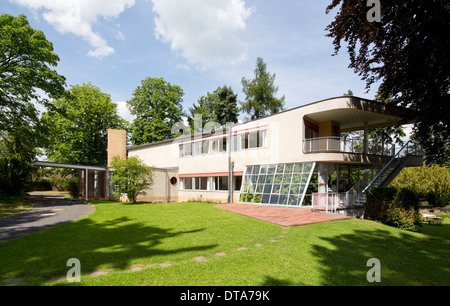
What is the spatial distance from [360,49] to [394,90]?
2581mm

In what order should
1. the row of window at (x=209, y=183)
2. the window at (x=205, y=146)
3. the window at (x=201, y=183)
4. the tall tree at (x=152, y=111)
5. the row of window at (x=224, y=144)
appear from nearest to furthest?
the row of window at (x=224, y=144) < the row of window at (x=209, y=183) < the window at (x=201, y=183) < the window at (x=205, y=146) < the tall tree at (x=152, y=111)

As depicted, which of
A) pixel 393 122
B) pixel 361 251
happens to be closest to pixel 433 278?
pixel 361 251

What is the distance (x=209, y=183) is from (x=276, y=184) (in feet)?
23.6

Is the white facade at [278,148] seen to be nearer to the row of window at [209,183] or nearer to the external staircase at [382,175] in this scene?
the row of window at [209,183]

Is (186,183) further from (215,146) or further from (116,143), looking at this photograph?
(116,143)

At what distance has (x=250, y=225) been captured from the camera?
31.0ft

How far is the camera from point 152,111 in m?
34.6

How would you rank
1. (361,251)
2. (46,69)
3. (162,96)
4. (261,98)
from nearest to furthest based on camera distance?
(361,251)
(46,69)
(162,96)
(261,98)

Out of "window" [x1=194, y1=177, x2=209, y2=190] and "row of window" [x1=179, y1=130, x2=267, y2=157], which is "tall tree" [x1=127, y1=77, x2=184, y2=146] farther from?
"window" [x1=194, y1=177, x2=209, y2=190]

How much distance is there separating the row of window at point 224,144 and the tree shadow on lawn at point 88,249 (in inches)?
412

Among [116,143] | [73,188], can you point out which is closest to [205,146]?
[116,143]

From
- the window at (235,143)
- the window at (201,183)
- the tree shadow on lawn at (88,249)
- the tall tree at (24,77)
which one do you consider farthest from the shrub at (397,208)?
the tall tree at (24,77)

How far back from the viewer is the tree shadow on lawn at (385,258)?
4.57 meters
